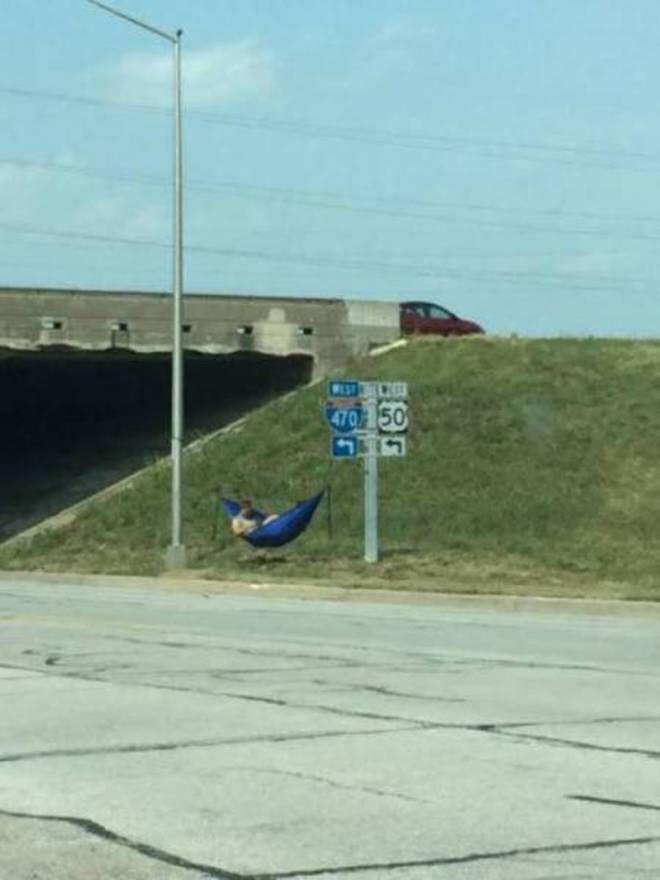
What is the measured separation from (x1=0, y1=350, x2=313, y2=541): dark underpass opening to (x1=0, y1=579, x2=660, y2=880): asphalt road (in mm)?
28009

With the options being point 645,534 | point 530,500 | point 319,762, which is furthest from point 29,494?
point 319,762

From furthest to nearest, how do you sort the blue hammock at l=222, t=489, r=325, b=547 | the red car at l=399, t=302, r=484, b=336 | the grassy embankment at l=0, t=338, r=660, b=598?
the red car at l=399, t=302, r=484, b=336 → the blue hammock at l=222, t=489, r=325, b=547 → the grassy embankment at l=0, t=338, r=660, b=598

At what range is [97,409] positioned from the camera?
171ft

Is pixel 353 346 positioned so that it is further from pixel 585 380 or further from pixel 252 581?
pixel 252 581

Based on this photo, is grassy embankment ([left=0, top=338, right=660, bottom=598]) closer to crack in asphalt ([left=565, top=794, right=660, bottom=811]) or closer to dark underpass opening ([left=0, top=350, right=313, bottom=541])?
dark underpass opening ([left=0, top=350, right=313, bottom=541])

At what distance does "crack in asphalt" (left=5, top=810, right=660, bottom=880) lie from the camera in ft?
23.1

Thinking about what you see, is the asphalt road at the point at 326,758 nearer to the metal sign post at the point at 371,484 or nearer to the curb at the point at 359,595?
the curb at the point at 359,595

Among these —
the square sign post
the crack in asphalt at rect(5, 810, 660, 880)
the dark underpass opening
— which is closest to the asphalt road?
the crack in asphalt at rect(5, 810, 660, 880)

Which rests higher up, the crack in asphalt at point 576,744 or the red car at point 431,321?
the red car at point 431,321

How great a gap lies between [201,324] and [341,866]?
38.4 m

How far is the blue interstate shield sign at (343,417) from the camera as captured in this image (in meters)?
31.4

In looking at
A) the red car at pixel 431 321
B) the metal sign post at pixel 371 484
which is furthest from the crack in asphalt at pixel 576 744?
the red car at pixel 431 321

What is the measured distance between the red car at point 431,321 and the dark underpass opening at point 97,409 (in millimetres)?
4996

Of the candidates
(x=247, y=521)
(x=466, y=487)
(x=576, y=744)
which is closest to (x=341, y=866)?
(x=576, y=744)
